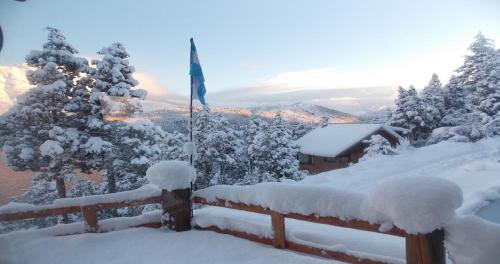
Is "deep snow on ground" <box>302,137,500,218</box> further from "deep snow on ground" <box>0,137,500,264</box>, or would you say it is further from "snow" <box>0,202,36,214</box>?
"snow" <box>0,202,36,214</box>

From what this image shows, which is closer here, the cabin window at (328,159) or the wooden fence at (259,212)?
the wooden fence at (259,212)

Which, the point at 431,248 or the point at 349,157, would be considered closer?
the point at 431,248

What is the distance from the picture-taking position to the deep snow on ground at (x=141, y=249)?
3.48 meters

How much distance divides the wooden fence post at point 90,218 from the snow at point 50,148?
10085mm

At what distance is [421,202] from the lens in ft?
7.22

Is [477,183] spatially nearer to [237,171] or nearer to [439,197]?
[439,197]

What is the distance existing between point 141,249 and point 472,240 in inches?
127

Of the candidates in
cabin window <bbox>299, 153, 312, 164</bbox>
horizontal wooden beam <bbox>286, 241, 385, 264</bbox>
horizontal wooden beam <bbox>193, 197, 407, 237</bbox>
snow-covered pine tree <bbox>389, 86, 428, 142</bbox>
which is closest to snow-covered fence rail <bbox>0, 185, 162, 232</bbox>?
horizontal wooden beam <bbox>193, 197, 407, 237</bbox>

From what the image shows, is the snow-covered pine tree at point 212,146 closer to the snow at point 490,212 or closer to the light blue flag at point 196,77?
the light blue flag at point 196,77

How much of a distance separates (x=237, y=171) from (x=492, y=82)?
604 inches

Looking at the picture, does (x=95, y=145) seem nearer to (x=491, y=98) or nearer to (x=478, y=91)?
(x=491, y=98)

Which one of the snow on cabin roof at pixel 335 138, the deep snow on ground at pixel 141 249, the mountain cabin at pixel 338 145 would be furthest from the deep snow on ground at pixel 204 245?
the mountain cabin at pixel 338 145

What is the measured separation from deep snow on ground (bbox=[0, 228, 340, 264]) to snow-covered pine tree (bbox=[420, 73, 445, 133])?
74.6ft

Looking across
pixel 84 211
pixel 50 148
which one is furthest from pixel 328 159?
pixel 84 211
